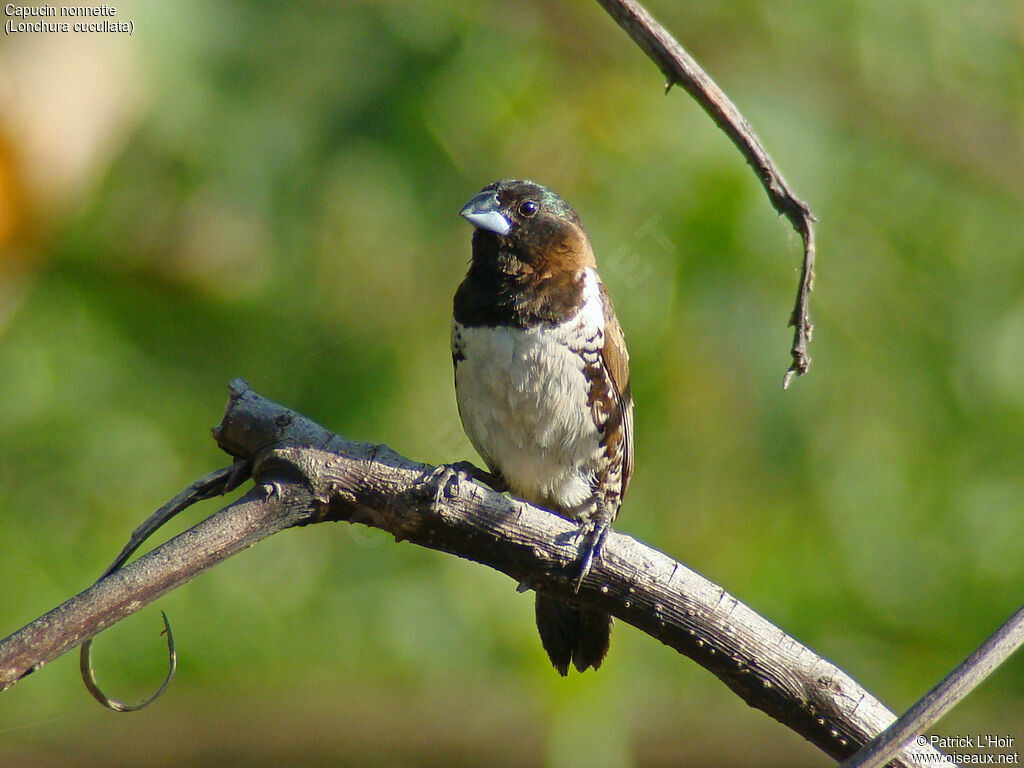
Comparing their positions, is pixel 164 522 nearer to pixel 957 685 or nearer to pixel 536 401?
pixel 957 685

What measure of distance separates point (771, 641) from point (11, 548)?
10.6ft

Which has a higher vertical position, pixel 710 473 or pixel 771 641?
pixel 710 473

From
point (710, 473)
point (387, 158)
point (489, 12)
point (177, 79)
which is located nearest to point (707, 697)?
point (710, 473)

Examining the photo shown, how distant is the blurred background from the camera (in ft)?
12.6

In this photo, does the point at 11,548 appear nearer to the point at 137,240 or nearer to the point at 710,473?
the point at 137,240

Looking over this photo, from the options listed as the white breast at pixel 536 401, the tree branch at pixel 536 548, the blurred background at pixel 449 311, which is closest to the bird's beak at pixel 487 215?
the white breast at pixel 536 401

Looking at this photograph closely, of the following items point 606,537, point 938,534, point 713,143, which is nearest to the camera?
point 606,537

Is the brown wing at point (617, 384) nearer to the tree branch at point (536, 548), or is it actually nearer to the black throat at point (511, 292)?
the black throat at point (511, 292)

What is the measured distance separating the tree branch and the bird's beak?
1167 millimetres

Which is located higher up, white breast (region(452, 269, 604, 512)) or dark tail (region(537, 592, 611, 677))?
white breast (region(452, 269, 604, 512))

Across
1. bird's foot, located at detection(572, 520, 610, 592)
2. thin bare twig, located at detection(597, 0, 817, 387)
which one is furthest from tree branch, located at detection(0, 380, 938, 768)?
thin bare twig, located at detection(597, 0, 817, 387)

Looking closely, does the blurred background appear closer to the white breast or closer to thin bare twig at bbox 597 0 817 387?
the white breast

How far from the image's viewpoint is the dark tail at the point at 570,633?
2805 mm

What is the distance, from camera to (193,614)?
407cm
